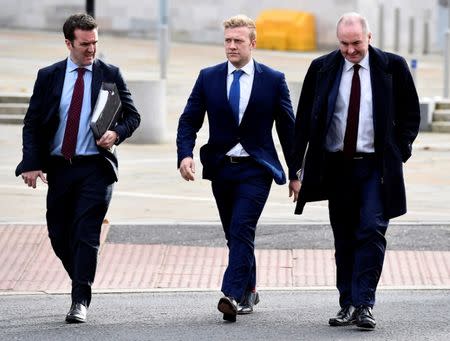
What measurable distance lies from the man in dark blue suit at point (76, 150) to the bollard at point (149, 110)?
1048 cm

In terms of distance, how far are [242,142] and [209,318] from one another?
40.8 inches

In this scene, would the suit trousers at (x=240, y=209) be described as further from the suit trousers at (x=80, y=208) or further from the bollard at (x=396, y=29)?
the bollard at (x=396, y=29)

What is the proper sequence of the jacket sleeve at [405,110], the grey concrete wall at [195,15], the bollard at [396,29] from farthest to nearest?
the bollard at [396,29] → the grey concrete wall at [195,15] → the jacket sleeve at [405,110]

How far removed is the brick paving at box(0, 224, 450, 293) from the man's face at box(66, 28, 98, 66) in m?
1.83

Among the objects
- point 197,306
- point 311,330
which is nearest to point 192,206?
point 197,306

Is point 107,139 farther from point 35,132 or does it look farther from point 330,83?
point 330,83

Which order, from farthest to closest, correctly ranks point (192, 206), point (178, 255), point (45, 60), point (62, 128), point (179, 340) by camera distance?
point (45, 60), point (192, 206), point (178, 255), point (62, 128), point (179, 340)

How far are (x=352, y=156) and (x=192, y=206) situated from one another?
560 centimetres

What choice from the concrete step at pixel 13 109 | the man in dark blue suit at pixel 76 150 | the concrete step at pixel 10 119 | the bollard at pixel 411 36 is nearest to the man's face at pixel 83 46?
the man in dark blue suit at pixel 76 150

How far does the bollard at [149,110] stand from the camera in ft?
64.8

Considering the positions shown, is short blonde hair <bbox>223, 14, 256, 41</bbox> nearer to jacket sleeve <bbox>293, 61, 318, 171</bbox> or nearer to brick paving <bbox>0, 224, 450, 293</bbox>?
jacket sleeve <bbox>293, 61, 318, 171</bbox>

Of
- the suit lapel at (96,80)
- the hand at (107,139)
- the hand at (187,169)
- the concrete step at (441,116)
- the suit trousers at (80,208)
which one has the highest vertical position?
the suit lapel at (96,80)

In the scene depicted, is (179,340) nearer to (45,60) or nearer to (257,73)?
(257,73)

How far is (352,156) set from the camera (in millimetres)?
8828
